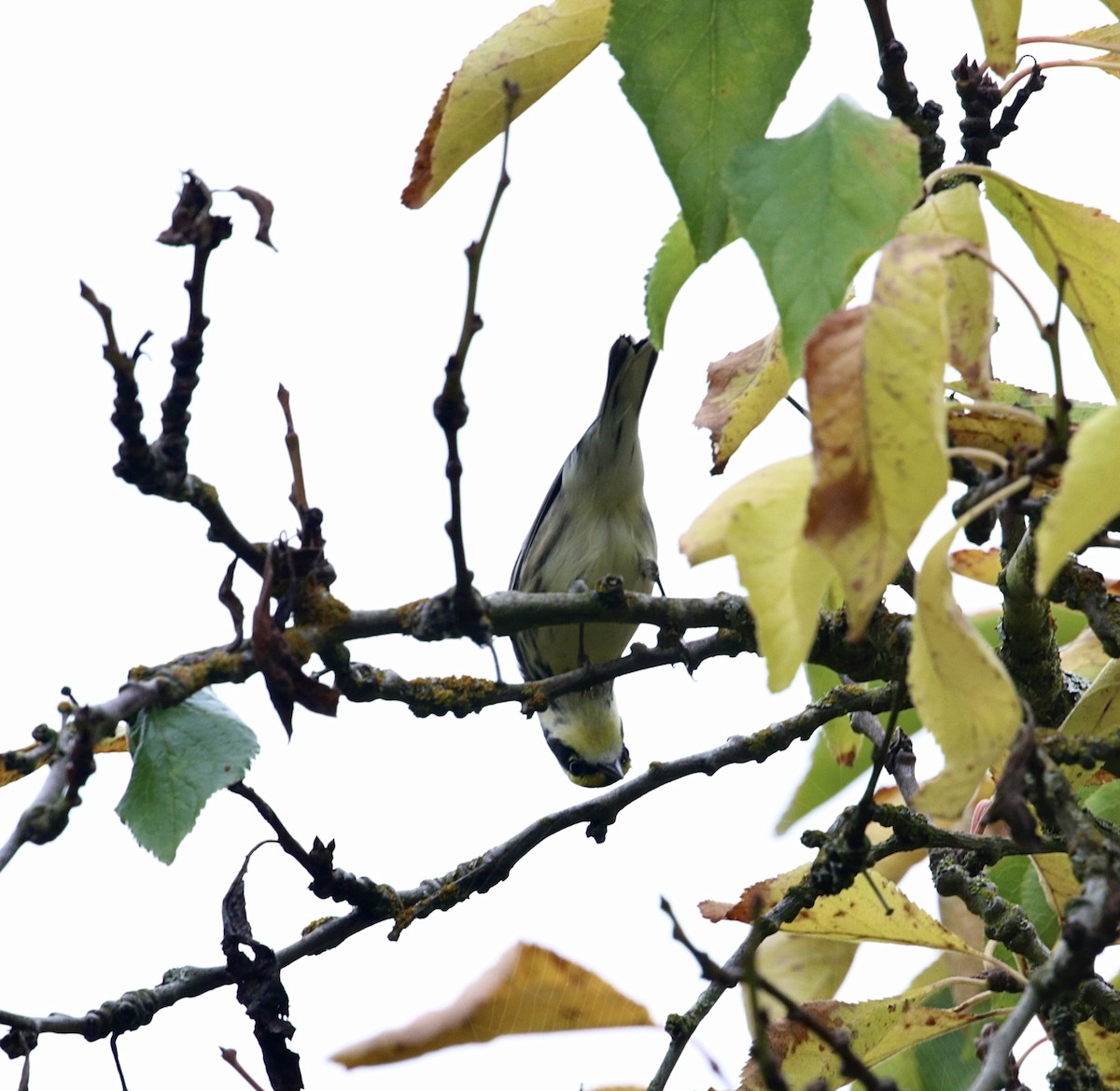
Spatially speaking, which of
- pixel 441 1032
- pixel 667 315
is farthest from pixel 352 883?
pixel 667 315

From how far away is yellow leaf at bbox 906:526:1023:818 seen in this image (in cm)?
109

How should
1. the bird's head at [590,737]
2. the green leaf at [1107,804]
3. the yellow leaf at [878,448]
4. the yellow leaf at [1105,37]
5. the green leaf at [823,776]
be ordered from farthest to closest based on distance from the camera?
the bird's head at [590,737]
the green leaf at [823,776]
the green leaf at [1107,804]
the yellow leaf at [1105,37]
the yellow leaf at [878,448]

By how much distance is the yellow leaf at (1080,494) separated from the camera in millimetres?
928

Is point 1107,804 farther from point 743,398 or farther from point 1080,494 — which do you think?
point 1080,494

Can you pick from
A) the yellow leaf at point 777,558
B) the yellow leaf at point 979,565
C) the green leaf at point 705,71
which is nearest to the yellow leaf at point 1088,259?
the green leaf at point 705,71

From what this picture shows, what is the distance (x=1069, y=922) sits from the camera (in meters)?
1.14

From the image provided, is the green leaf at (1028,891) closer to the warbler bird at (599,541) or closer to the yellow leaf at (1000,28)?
the yellow leaf at (1000,28)

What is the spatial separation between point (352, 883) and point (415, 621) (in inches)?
27.4

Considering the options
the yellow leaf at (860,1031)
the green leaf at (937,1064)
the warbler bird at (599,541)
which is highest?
the warbler bird at (599,541)

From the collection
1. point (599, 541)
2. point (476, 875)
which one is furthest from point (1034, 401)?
point (599, 541)

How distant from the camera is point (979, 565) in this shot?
3.05 m

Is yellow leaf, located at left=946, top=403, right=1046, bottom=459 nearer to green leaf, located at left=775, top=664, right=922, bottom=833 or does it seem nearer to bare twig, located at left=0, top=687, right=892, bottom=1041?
bare twig, located at left=0, top=687, right=892, bottom=1041

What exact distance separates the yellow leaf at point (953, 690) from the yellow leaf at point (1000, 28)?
0.92 metres

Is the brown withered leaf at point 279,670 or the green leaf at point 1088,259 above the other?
the green leaf at point 1088,259
